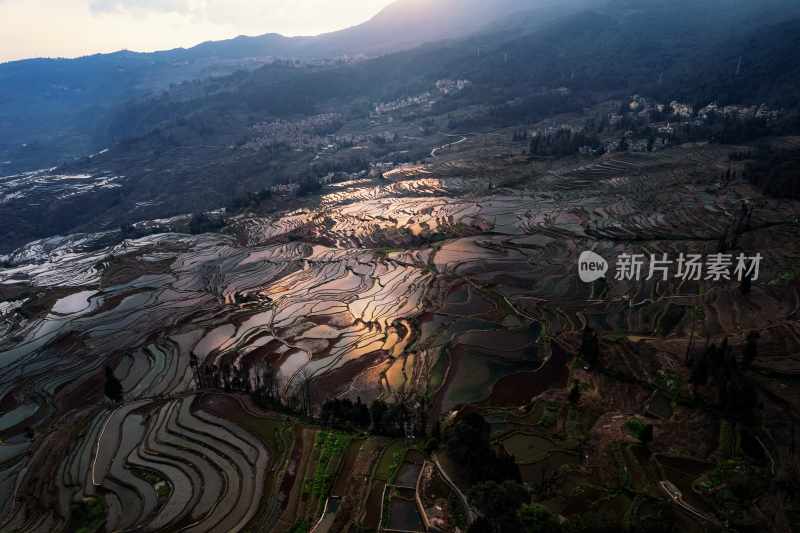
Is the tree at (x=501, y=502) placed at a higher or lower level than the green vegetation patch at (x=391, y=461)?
higher

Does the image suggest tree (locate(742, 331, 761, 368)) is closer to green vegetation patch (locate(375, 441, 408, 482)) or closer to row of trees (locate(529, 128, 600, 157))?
green vegetation patch (locate(375, 441, 408, 482))

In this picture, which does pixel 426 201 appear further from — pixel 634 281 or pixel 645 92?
pixel 645 92

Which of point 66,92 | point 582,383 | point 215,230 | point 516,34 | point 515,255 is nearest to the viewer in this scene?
point 582,383

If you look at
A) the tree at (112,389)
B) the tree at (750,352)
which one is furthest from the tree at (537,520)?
the tree at (112,389)

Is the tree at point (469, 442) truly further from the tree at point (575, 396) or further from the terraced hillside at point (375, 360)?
the tree at point (575, 396)

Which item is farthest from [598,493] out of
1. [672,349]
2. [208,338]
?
[208,338]

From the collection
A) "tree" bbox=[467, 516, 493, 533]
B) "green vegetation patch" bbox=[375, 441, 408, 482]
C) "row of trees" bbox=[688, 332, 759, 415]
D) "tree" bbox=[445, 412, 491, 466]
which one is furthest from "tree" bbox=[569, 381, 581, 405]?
"tree" bbox=[467, 516, 493, 533]
